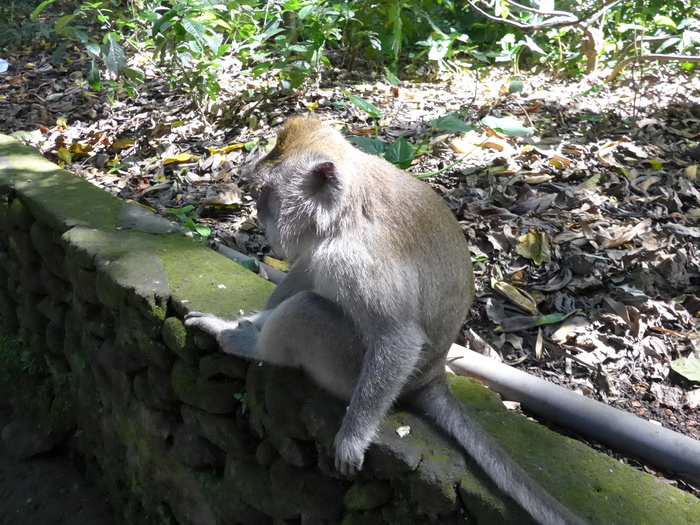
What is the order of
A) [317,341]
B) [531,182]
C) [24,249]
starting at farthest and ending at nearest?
[531,182]
[24,249]
[317,341]

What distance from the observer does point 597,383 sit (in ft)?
9.32

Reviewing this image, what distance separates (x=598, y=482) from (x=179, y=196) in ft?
12.4

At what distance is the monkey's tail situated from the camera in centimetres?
165

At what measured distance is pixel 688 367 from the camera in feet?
9.13

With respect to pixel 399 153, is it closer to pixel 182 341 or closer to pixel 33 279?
pixel 182 341

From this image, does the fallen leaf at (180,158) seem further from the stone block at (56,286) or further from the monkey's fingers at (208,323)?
the monkey's fingers at (208,323)

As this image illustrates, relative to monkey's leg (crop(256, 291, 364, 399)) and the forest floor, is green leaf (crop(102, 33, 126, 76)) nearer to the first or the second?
the forest floor

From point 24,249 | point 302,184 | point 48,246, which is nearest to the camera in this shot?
point 302,184

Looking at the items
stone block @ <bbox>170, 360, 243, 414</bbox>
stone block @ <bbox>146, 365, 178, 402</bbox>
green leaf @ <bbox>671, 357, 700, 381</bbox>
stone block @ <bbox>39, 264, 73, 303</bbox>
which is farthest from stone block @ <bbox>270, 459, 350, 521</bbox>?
stone block @ <bbox>39, 264, 73, 303</bbox>

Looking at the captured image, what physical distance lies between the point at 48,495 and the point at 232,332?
233cm

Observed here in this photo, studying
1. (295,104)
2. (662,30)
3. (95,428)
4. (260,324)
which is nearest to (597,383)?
(260,324)

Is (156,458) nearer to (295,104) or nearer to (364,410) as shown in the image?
(364,410)

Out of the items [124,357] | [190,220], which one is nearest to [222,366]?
[124,357]

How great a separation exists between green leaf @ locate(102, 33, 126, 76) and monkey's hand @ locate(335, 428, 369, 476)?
4099mm
